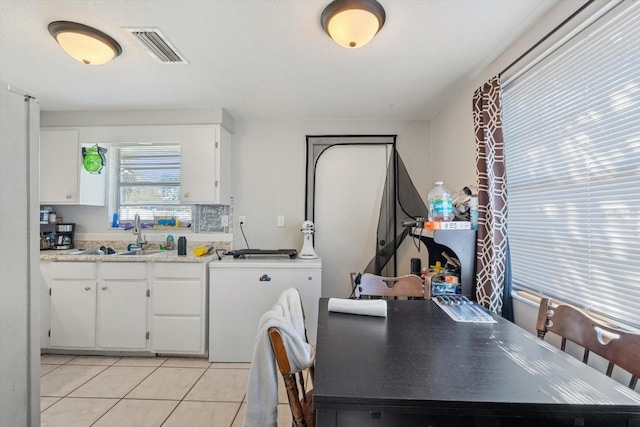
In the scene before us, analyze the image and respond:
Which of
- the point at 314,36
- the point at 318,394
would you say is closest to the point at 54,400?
the point at 318,394

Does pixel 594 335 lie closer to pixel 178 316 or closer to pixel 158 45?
pixel 158 45

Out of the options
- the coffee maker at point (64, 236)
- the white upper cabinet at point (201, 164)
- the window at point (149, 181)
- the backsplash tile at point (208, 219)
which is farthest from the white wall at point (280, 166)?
the coffee maker at point (64, 236)

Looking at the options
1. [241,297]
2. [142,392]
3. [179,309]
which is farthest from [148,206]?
[142,392]

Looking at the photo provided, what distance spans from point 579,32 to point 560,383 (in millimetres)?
1478

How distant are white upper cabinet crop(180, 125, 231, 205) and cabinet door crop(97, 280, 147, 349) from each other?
3.32 ft

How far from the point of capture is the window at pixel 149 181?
3133mm

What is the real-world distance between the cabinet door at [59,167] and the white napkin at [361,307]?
9.49ft

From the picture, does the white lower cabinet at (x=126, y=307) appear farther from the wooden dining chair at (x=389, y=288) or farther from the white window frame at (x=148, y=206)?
the wooden dining chair at (x=389, y=288)

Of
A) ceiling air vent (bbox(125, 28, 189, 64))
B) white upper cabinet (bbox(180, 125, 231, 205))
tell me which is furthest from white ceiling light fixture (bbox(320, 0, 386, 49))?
white upper cabinet (bbox(180, 125, 231, 205))

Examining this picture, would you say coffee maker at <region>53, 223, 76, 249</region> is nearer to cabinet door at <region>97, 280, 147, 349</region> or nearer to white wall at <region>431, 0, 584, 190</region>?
cabinet door at <region>97, 280, 147, 349</region>

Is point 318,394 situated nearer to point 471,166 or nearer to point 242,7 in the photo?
point 242,7

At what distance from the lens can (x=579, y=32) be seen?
1.30 meters

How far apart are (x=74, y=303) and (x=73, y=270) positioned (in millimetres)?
293

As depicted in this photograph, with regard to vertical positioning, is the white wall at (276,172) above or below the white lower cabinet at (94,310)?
above
